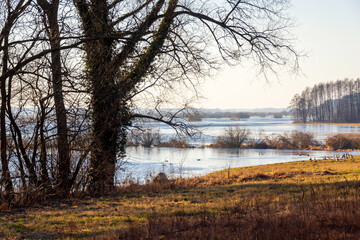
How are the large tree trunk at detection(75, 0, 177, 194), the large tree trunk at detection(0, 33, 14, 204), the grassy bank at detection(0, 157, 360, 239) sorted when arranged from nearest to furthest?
the grassy bank at detection(0, 157, 360, 239)
the large tree trunk at detection(0, 33, 14, 204)
the large tree trunk at detection(75, 0, 177, 194)

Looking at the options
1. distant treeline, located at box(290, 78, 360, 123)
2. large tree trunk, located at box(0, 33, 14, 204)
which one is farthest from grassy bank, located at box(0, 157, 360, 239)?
distant treeline, located at box(290, 78, 360, 123)

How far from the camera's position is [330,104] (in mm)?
85125

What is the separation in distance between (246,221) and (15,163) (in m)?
8.51

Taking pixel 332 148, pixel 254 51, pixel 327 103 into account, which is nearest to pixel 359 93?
pixel 327 103

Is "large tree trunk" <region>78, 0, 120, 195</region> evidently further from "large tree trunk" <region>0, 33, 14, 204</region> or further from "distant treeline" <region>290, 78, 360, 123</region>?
"distant treeline" <region>290, 78, 360, 123</region>

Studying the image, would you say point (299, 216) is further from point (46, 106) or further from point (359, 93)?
point (359, 93)

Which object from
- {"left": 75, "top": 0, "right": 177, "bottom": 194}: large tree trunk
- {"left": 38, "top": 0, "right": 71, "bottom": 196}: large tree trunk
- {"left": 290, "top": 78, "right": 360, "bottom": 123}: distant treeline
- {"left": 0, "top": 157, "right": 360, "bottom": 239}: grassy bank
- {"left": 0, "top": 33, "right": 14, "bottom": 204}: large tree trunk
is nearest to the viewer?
{"left": 0, "top": 157, "right": 360, "bottom": 239}: grassy bank

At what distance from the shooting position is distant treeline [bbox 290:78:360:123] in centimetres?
7938

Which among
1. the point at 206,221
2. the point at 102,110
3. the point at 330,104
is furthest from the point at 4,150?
the point at 330,104

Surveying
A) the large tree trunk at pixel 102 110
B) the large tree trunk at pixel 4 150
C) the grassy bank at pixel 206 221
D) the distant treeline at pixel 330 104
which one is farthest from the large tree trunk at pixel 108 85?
the distant treeline at pixel 330 104

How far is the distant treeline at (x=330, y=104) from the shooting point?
260 ft

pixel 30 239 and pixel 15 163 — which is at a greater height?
pixel 15 163

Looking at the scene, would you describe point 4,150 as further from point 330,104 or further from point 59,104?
point 330,104

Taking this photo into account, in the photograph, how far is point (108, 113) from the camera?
1299cm
